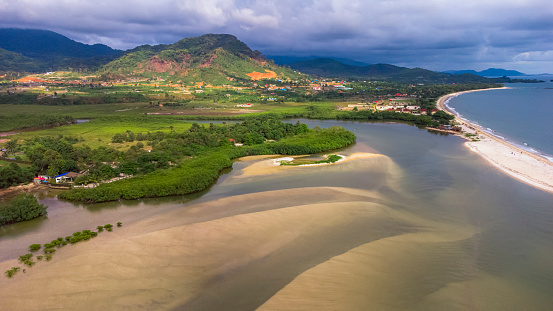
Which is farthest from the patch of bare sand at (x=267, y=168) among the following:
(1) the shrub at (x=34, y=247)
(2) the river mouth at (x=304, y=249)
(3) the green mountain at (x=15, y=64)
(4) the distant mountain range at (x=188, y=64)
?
(3) the green mountain at (x=15, y=64)

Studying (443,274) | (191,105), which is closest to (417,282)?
(443,274)

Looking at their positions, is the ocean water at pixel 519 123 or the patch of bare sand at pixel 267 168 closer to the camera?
the patch of bare sand at pixel 267 168

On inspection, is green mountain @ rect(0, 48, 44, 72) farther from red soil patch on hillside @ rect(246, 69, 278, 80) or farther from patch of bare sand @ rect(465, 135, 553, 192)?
patch of bare sand @ rect(465, 135, 553, 192)

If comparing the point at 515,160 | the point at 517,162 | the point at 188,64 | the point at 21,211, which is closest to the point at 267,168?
the point at 21,211

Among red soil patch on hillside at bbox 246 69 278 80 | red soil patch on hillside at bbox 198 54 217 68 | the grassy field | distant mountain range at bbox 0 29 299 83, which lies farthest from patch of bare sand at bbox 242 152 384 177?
red soil patch on hillside at bbox 198 54 217 68

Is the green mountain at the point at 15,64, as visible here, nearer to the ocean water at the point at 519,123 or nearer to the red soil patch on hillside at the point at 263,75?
the red soil patch on hillside at the point at 263,75

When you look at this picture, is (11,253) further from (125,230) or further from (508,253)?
(508,253)
